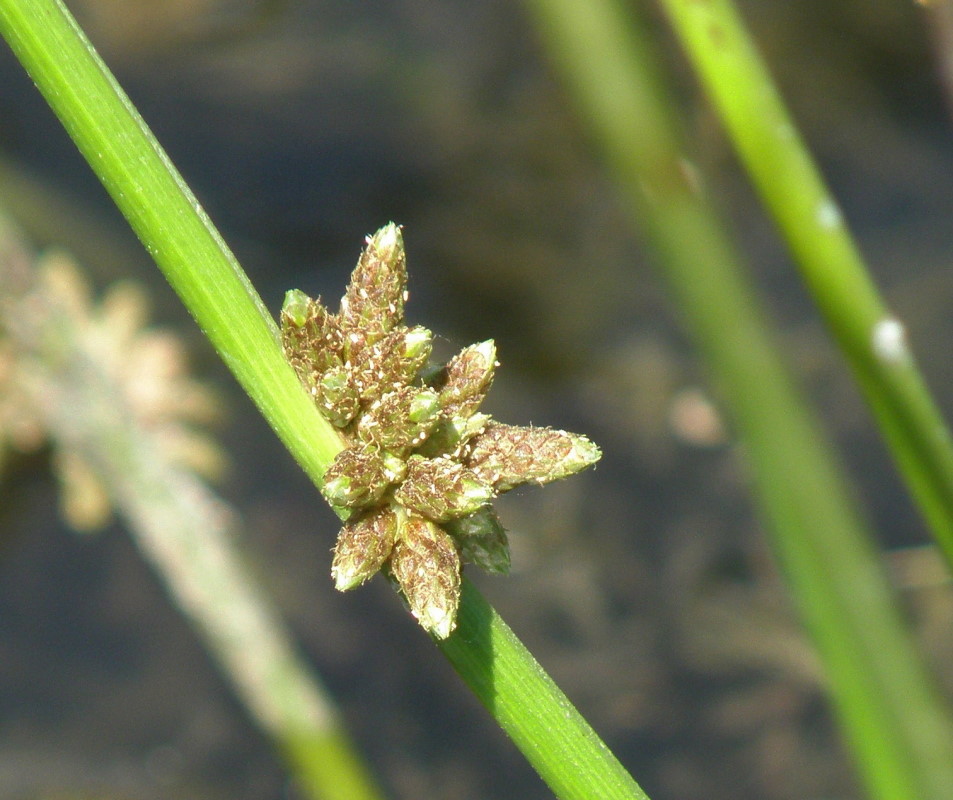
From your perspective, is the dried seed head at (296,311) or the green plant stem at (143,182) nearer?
the green plant stem at (143,182)

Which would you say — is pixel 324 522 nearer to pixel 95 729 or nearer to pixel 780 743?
pixel 95 729

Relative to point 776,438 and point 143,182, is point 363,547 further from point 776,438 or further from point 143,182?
point 776,438

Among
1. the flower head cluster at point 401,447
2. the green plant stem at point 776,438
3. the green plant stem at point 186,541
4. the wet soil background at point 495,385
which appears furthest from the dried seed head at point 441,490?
the wet soil background at point 495,385

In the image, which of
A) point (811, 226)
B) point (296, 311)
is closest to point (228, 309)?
point (296, 311)

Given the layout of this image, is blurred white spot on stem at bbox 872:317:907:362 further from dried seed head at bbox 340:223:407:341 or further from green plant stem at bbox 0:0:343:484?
green plant stem at bbox 0:0:343:484

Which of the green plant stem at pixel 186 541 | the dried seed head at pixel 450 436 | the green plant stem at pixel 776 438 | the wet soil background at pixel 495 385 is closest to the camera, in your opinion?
the dried seed head at pixel 450 436

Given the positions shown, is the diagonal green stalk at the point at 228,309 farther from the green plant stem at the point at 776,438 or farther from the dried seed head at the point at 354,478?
the green plant stem at the point at 776,438
